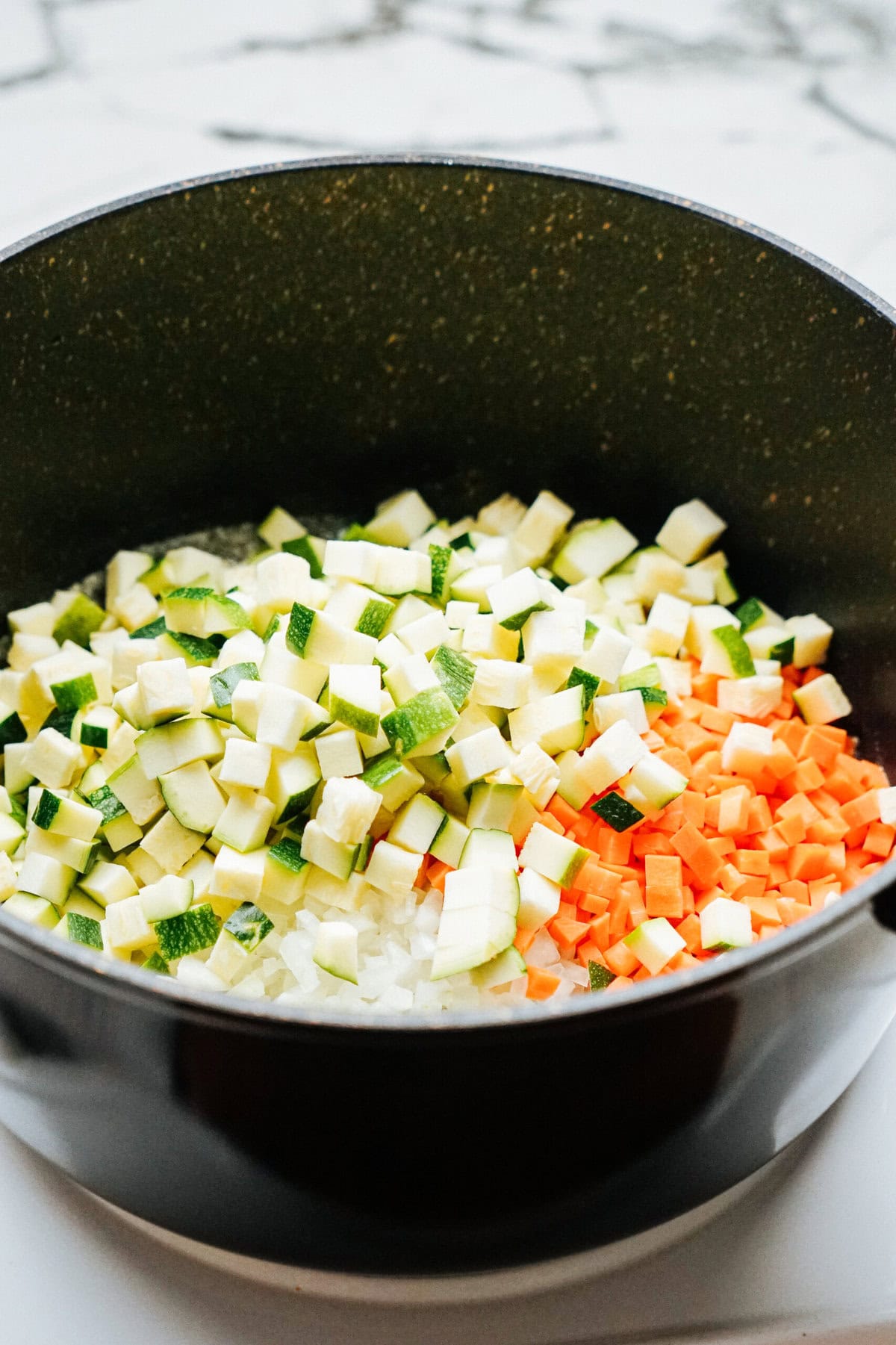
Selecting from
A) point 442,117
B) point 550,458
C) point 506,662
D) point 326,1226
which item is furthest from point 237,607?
point 442,117

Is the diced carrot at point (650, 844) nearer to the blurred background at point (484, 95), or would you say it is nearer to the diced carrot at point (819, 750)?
the diced carrot at point (819, 750)

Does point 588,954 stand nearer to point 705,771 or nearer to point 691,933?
point 691,933

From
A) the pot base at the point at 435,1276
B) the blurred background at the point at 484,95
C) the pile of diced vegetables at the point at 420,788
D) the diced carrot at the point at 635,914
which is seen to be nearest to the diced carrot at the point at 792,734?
the pile of diced vegetables at the point at 420,788

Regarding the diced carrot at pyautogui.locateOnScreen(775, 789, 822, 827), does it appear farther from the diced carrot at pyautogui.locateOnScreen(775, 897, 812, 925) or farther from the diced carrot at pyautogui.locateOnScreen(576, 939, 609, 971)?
the diced carrot at pyautogui.locateOnScreen(576, 939, 609, 971)

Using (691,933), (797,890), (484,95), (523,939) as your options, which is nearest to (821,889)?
(797,890)

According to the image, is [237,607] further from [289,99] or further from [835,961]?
[289,99]
